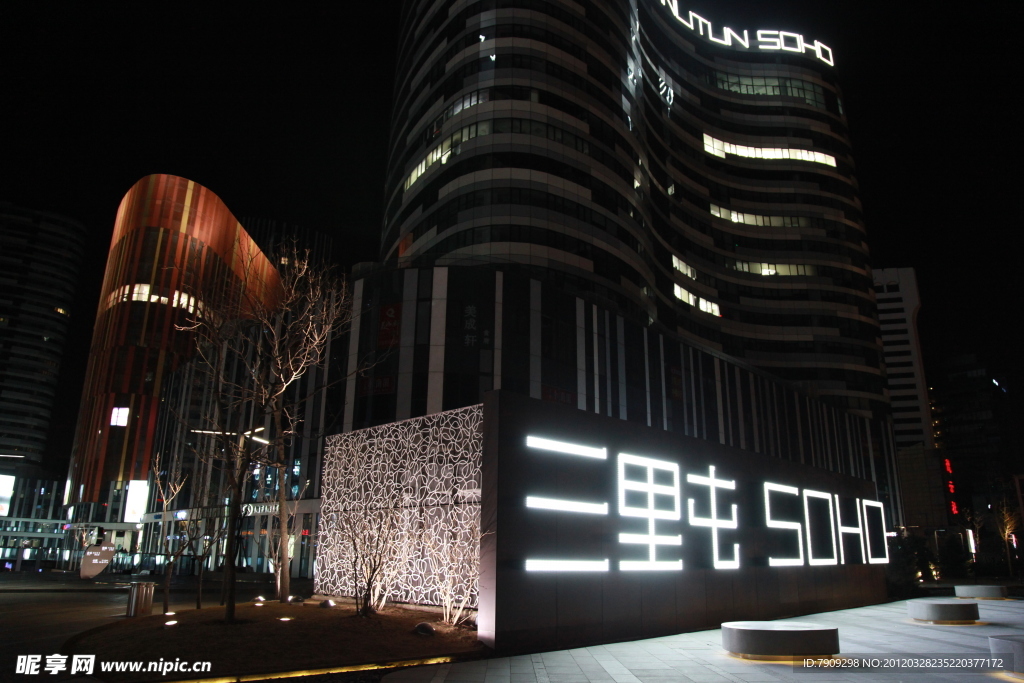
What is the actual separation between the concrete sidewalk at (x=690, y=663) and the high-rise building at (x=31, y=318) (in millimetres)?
208071

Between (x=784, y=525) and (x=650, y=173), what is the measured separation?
2337 inches


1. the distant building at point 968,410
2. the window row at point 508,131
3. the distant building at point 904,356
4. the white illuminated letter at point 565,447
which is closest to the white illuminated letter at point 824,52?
the window row at point 508,131

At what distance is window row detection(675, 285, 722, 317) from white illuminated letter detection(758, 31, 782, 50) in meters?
48.7

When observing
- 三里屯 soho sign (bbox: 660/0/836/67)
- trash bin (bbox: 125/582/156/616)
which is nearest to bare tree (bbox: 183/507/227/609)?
trash bin (bbox: 125/582/156/616)

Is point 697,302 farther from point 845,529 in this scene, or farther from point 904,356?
point 904,356

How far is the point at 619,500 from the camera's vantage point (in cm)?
1633

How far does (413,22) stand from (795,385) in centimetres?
6081

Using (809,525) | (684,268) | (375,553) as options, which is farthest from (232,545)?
(684,268)

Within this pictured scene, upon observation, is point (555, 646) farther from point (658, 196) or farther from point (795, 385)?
point (658, 196)

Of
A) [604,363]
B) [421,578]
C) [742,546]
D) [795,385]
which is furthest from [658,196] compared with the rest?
[421,578]

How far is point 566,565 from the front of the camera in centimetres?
1445

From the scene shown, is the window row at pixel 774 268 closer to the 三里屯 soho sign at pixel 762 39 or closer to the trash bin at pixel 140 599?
the 三里屯 soho sign at pixel 762 39

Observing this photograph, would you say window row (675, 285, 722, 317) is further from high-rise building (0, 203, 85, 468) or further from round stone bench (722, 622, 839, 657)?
high-rise building (0, 203, 85, 468)

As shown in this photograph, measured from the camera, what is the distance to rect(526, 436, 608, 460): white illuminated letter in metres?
14.6
